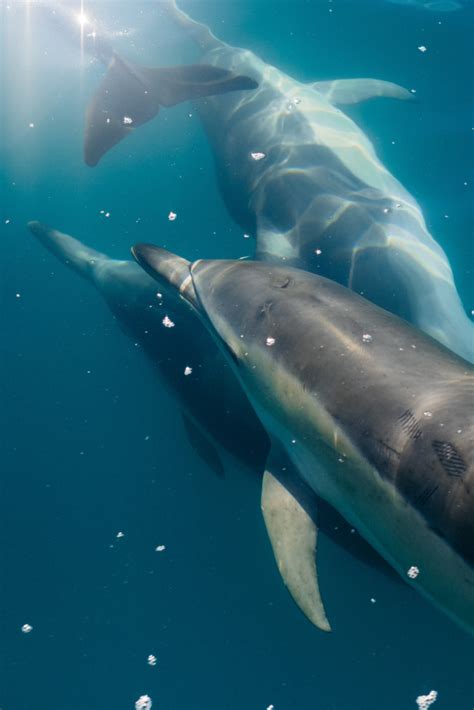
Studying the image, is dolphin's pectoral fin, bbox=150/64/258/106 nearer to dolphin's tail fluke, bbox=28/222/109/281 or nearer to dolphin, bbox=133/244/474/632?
dolphin's tail fluke, bbox=28/222/109/281

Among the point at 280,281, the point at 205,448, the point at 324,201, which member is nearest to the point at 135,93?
the point at 324,201

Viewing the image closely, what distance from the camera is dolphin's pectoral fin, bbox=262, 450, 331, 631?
401 centimetres

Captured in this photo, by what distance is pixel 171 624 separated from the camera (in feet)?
24.2

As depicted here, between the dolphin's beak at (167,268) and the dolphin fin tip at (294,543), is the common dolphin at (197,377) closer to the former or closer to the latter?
the dolphin's beak at (167,268)

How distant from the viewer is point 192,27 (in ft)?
36.5

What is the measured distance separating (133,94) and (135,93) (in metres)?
0.03

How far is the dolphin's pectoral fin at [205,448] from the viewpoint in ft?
22.8

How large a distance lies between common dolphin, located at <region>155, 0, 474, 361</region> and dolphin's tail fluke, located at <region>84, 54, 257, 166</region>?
35 centimetres

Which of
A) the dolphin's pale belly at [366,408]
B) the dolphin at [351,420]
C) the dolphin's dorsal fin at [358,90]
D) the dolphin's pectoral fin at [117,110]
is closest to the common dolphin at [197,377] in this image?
the dolphin at [351,420]

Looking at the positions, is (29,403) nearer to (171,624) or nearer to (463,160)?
(171,624)

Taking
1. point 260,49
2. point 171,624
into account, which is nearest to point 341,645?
point 171,624

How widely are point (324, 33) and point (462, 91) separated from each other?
2.70 meters

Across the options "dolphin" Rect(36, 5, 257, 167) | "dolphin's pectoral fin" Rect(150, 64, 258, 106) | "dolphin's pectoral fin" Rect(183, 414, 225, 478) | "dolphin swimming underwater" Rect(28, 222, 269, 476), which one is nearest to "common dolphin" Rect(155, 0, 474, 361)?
"dolphin's pectoral fin" Rect(150, 64, 258, 106)

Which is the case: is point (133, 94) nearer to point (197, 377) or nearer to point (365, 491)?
point (197, 377)
